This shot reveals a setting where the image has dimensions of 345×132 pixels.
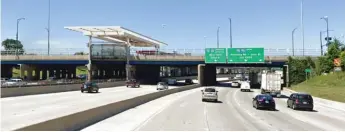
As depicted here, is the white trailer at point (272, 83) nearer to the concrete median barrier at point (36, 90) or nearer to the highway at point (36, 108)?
the highway at point (36, 108)

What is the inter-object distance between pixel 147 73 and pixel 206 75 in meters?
23.5

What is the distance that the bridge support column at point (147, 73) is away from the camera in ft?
341

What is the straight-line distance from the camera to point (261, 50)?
7188 cm

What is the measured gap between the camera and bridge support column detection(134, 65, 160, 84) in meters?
104

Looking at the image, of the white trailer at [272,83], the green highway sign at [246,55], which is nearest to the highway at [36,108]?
the white trailer at [272,83]

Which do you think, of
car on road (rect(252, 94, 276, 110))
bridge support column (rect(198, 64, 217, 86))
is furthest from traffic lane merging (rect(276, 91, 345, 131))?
bridge support column (rect(198, 64, 217, 86))

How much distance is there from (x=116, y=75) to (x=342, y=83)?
82758 mm

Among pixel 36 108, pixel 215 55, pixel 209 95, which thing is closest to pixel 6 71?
pixel 215 55

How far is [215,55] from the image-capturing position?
75.5 m

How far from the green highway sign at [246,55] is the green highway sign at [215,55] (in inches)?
48.7

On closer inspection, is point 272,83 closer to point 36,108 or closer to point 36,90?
point 36,90

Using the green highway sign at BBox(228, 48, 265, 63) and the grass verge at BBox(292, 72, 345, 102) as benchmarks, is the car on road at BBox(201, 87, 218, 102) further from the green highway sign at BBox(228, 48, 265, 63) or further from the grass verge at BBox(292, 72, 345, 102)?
the green highway sign at BBox(228, 48, 265, 63)

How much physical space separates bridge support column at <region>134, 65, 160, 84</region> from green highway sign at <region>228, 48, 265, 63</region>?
110 ft

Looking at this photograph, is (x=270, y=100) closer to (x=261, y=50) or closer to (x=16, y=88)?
(x=16, y=88)
